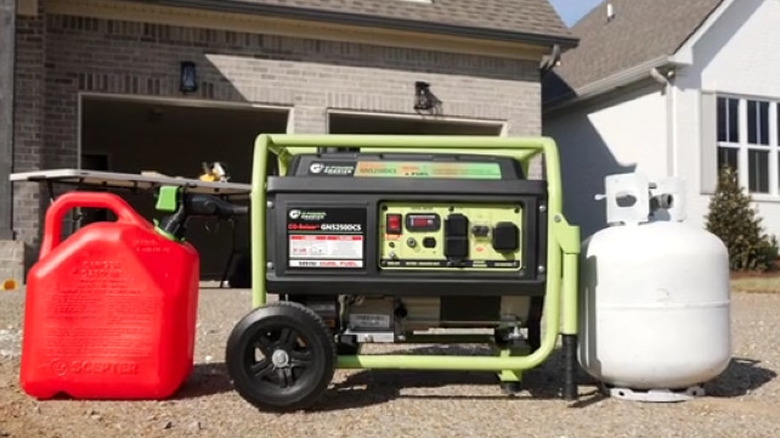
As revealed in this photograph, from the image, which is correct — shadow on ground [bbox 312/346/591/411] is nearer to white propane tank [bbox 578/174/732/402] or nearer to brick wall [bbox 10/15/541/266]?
white propane tank [bbox 578/174/732/402]

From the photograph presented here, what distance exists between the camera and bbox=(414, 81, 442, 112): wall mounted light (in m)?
13.4

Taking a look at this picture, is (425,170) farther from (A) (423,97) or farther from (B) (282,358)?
(A) (423,97)

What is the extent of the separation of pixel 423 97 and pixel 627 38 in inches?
280

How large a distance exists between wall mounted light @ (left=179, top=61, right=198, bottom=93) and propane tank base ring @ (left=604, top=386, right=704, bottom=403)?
8.39m

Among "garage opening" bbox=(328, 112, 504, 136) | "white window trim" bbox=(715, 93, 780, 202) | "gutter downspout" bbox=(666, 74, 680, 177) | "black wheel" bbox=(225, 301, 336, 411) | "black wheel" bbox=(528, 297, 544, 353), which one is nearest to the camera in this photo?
"black wheel" bbox=(225, 301, 336, 411)

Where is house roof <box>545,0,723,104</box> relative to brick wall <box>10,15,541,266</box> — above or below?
above

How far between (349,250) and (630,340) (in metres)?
1.57

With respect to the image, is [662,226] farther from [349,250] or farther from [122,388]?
[122,388]

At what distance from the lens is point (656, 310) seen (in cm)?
502

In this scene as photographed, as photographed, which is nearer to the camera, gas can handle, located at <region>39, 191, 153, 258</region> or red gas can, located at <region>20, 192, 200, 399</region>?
red gas can, located at <region>20, 192, 200, 399</region>

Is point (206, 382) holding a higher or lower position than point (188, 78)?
lower

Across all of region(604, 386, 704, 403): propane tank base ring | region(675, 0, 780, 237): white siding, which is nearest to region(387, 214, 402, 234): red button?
region(604, 386, 704, 403): propane tank base ring

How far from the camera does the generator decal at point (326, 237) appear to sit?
4.95 m

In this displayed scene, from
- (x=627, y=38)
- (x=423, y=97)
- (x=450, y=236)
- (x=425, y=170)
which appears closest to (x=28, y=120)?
(x=423, y=97)
